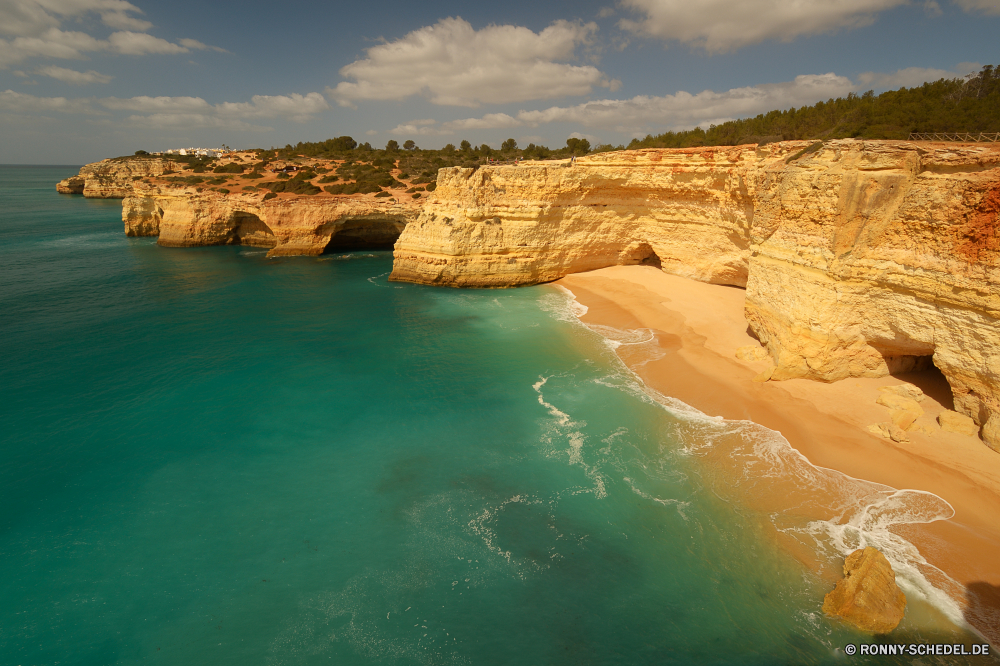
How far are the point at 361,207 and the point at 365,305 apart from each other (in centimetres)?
1292

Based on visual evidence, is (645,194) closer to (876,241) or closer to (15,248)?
(876,241)

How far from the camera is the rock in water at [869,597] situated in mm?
6703

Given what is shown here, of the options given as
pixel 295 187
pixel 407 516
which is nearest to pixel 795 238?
pixel 407 516

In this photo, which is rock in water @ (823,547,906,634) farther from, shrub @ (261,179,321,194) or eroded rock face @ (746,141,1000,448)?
shrub @ (261,179,321,194)

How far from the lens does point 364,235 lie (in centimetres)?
3512

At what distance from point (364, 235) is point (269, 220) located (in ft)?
22.6

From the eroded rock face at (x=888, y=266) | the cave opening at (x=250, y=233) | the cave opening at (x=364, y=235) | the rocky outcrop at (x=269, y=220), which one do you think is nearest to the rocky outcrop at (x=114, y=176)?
the rocky outcrop at (x=269, y=220)

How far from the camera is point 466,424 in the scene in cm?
1240

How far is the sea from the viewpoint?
689 centimetres

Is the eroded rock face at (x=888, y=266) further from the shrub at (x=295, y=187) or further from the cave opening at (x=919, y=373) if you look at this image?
the shrub at (x=295, y=187)

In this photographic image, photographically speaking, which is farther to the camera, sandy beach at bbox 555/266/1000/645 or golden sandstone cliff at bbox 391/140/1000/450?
golden sandstone cliff at bbox 391/140/1000/450

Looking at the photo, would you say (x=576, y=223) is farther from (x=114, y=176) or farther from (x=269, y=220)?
(x=114, y=176)

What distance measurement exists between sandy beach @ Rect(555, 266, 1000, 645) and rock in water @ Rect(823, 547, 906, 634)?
3.75 ft

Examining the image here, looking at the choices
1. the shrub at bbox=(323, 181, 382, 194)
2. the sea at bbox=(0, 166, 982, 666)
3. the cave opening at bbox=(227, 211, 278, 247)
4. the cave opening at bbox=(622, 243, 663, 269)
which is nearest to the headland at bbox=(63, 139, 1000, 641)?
the sea at bbox=(0, 166, 982, 666)
